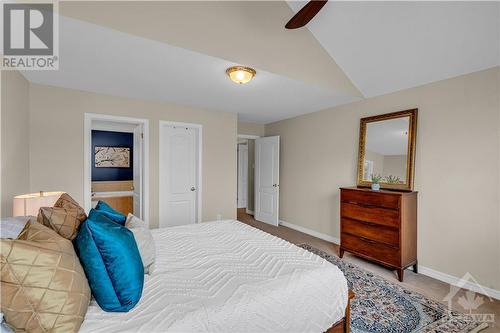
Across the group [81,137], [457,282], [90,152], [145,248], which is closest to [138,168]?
[90,152]

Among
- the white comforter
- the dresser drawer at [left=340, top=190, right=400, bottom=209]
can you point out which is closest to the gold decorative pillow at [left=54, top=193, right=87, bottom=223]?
the white comforter

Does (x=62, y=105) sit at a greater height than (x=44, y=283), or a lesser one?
greater

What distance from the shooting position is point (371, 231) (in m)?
3.11

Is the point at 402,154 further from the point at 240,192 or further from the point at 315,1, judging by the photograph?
the point at 240,192

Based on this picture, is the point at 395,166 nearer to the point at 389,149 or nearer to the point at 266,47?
the point at 389,149

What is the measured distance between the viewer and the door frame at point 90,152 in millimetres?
3303

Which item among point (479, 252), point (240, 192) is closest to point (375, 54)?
point (479, 252)

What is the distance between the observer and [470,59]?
8.23 ft

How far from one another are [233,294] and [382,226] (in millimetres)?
2408

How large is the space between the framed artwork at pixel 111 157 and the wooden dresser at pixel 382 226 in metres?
4.66

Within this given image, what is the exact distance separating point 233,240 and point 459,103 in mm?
2932

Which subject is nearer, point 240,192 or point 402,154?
point 402,154

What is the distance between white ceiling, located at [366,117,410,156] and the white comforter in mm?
2249

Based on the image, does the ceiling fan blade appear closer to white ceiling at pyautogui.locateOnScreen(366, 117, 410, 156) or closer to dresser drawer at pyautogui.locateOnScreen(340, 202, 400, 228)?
white ceiling at pyautogui.locateOnScreen(366, 117, 410, 156)
